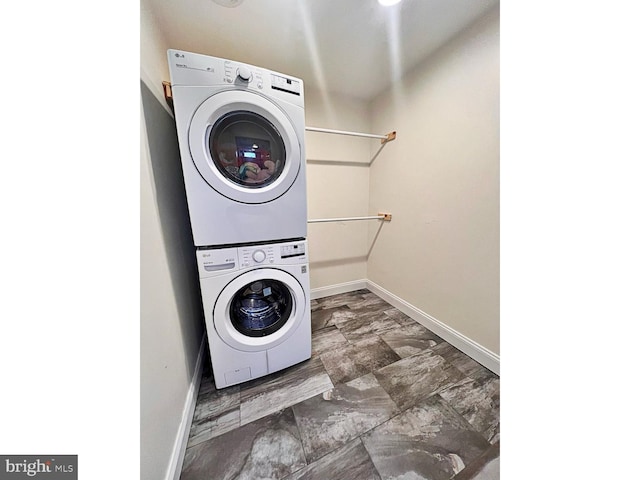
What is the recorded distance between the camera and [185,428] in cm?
87

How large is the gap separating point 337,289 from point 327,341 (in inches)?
29.3

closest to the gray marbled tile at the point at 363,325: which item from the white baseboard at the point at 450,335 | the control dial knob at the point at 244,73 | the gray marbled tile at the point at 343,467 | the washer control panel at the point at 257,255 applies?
the white baseboard at the point at 450,335

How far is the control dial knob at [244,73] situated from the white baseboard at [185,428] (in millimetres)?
1489

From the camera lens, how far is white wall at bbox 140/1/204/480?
2.10ft

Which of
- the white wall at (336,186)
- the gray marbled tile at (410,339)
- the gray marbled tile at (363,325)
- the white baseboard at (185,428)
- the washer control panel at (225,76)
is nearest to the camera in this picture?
the white baseboard at (185,428)

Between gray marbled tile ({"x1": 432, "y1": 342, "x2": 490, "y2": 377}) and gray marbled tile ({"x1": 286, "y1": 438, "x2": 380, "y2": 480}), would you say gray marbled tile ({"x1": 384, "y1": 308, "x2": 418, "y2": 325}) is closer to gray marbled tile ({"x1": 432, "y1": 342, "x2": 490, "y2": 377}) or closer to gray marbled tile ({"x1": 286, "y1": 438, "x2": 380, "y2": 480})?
gray marbled tile ({"x1": 432, "y1": 342, "x2": 490, "y2": 377})

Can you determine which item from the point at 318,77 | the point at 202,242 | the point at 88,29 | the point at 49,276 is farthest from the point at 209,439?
the point at 318,77

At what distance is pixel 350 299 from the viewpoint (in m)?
2.09

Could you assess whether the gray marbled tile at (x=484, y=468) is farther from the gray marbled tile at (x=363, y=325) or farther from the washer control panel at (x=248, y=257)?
the washer control panel at (x=248, y=257)

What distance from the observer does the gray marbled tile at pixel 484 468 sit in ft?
2.48

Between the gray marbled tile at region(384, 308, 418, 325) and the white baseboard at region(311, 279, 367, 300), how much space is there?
0.47 meters

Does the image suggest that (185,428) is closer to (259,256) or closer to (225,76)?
(259,256)
